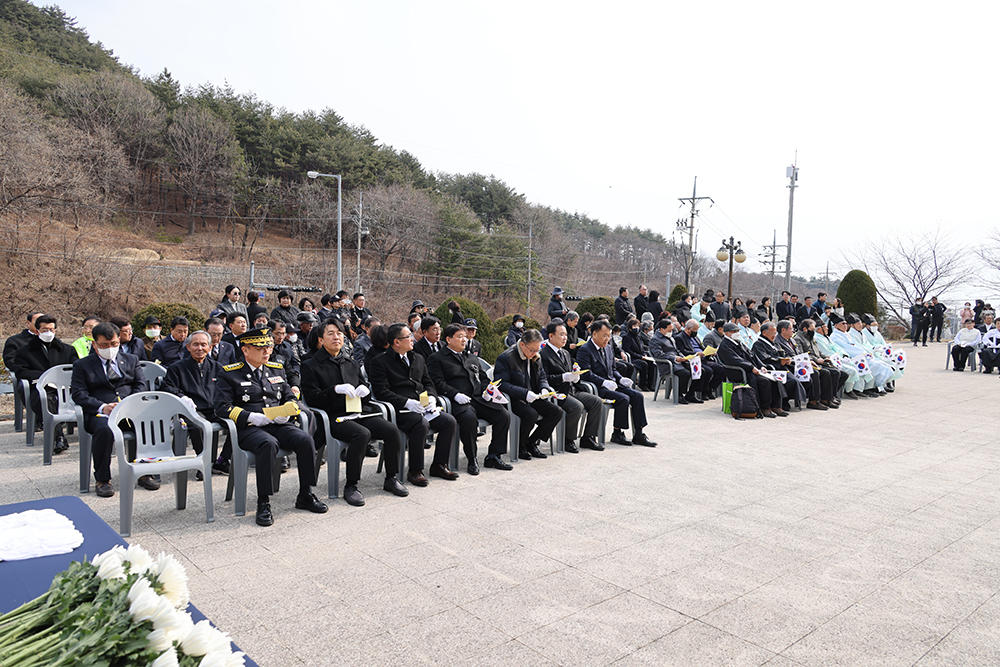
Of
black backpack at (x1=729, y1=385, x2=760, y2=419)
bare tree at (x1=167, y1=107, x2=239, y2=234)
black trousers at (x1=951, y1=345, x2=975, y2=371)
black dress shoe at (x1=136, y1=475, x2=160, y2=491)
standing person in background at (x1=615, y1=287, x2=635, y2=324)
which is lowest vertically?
black dress shoe at (x1=136, y1=475, x2=160, y2=491)

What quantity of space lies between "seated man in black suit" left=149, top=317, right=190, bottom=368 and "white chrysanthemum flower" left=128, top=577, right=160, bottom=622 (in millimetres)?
7056

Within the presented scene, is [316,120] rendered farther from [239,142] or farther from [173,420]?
[173,420]

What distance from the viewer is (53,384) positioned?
269 inches

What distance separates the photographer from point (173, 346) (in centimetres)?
786

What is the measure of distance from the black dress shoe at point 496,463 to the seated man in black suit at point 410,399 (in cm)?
55

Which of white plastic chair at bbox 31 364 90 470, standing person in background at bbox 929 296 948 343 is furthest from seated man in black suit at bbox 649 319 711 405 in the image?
standing person in background at bbox 929 296 948 343

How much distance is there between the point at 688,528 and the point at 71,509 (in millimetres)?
3999

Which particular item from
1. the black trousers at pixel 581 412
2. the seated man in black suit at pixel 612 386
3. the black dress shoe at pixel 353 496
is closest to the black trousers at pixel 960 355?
the seated man in black suit at pixel 612 386

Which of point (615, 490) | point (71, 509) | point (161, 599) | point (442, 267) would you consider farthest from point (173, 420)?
point (442, 267)

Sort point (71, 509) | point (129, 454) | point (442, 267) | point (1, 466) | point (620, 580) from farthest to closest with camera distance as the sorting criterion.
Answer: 1. point (442, 267)
2. point (1, 466)
3. point (129, 454)
4. point (620, 580)
5. point (71, 509)

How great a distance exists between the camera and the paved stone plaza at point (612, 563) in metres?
Answer: 3.17

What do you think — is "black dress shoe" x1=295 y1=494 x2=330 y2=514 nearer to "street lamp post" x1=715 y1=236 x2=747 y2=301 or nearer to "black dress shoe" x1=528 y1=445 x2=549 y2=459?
"black dress shoe" x1=528 y1=445 x2=549 y2=459

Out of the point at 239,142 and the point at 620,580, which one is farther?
the point at 239,142

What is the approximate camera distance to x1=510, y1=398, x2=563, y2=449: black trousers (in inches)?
283
